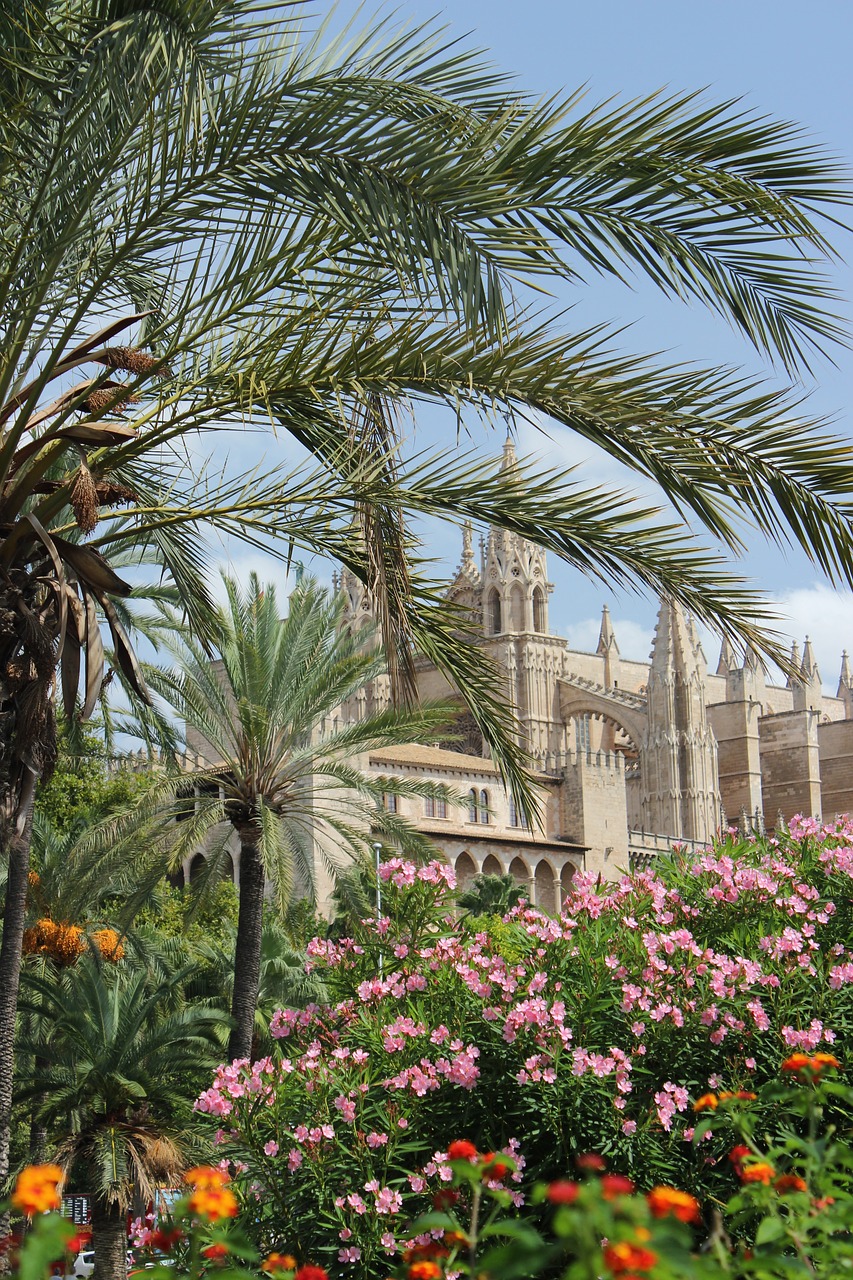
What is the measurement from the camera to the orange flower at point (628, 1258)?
2.14 meters

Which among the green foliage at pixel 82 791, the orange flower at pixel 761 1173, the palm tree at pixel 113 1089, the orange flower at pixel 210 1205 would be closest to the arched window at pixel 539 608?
the green foliage at pixel 82 791

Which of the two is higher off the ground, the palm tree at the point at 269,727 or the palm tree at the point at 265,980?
the palm tree at the point at 269,727

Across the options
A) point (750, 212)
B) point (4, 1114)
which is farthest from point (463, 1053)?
point (4, 1114)

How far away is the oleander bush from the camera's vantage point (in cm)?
639

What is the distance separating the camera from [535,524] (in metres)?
7.08

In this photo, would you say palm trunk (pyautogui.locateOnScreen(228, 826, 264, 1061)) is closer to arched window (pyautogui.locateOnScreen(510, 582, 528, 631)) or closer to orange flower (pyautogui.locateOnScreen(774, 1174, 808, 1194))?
orange flower (pyautogui.locateOnScreen(774, 1174, 808, 1194))

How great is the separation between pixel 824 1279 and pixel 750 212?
4.50 metres

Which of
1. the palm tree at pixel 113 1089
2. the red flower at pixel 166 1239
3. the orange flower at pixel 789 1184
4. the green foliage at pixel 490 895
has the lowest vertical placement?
the palm tree at pixel 113 1089

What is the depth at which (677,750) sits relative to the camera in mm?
69875

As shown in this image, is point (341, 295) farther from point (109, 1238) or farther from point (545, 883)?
point (545, 883)

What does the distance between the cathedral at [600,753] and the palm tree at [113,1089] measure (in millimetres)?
29534

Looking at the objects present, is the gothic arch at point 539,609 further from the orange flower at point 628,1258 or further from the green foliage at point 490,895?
the orange flower at point 628,1258

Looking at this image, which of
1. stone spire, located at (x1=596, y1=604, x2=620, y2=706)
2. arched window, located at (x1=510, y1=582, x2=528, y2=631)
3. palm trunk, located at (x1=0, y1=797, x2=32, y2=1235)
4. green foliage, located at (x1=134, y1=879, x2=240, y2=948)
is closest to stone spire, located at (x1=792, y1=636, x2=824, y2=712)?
stone spire, located at (x1=596, y1=604, x2=620, y2=706)

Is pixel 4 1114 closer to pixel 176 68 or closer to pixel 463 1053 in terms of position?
pixel 463 1053
